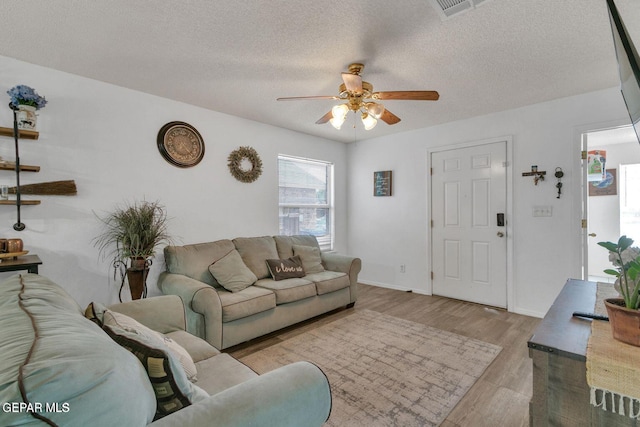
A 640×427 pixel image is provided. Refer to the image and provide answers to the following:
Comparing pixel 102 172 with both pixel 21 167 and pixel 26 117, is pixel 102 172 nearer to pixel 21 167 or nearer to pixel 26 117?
pixel 21 167

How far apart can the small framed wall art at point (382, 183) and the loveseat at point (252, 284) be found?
151 centimetres

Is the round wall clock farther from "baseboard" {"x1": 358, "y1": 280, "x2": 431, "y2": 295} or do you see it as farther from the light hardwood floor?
"baseboard" {"x1": 358, "y1": 280, "x2": 431, "y2": 295}

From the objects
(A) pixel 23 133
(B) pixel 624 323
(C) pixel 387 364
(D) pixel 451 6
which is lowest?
(C) pixel 387 364

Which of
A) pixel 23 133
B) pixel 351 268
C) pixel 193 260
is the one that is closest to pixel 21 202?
pixel 23 133

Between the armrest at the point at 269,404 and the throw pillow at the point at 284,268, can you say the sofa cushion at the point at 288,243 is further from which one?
the armrest at the point at 269,404

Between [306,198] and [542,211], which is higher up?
[306,198]

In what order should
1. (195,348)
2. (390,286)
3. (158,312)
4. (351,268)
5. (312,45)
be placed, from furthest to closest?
(390,286), (351,268), (312,45), (158,312), (195,348)

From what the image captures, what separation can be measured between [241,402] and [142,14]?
A: 7.18ft

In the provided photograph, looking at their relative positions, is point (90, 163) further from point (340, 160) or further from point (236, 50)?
point (340, 160)

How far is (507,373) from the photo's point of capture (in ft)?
7.30

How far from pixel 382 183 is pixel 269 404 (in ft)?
13.6

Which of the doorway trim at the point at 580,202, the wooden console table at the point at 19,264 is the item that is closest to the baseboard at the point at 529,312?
the doorway trim at the point at 580,202

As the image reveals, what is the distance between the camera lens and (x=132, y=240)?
2641 mm

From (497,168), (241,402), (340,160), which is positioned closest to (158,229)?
(241,402)
